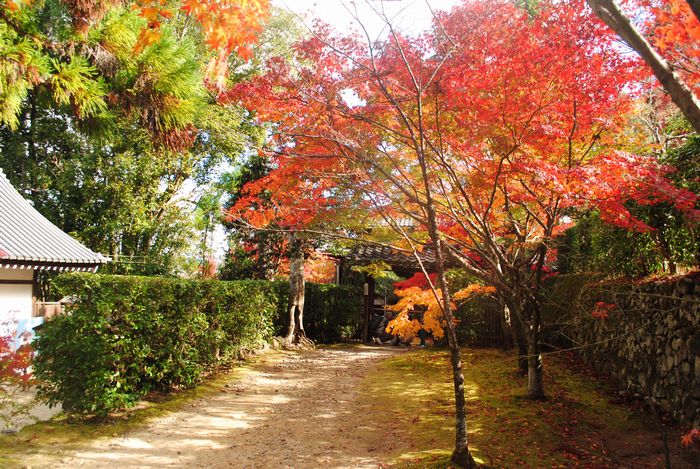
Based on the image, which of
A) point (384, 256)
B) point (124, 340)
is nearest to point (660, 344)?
point (124, 340)

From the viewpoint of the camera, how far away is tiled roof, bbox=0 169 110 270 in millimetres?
8922

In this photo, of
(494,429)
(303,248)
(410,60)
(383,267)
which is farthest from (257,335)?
(410,60)

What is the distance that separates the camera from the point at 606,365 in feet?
22.4

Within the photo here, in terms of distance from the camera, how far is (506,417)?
16.9ft

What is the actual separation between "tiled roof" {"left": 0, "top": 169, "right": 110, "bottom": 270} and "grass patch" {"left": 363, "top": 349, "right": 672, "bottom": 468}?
22.7 feet

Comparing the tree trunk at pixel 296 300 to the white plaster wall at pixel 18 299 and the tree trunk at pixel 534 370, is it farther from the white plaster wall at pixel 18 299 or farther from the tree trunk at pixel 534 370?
the tree trunk at pixel 534 370

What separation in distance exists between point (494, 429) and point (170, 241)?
46.5 ft

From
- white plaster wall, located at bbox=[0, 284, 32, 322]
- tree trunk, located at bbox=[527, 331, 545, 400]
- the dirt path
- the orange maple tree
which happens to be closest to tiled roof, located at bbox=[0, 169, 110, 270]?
white plaster wall, located at bbox=[0, 284, 32, 322]

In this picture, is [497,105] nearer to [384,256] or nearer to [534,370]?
[534,370]

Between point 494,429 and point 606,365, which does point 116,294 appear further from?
point 606,365

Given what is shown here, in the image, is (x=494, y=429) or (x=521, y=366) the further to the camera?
(x=521, y=366)

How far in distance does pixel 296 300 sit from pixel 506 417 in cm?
770

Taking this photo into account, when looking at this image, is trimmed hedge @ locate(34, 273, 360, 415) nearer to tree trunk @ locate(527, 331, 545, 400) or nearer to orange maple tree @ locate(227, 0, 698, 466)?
orange maple tree @ locate(227, 0, 698, 466)

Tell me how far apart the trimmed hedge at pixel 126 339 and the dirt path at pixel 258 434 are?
1.86 feet
